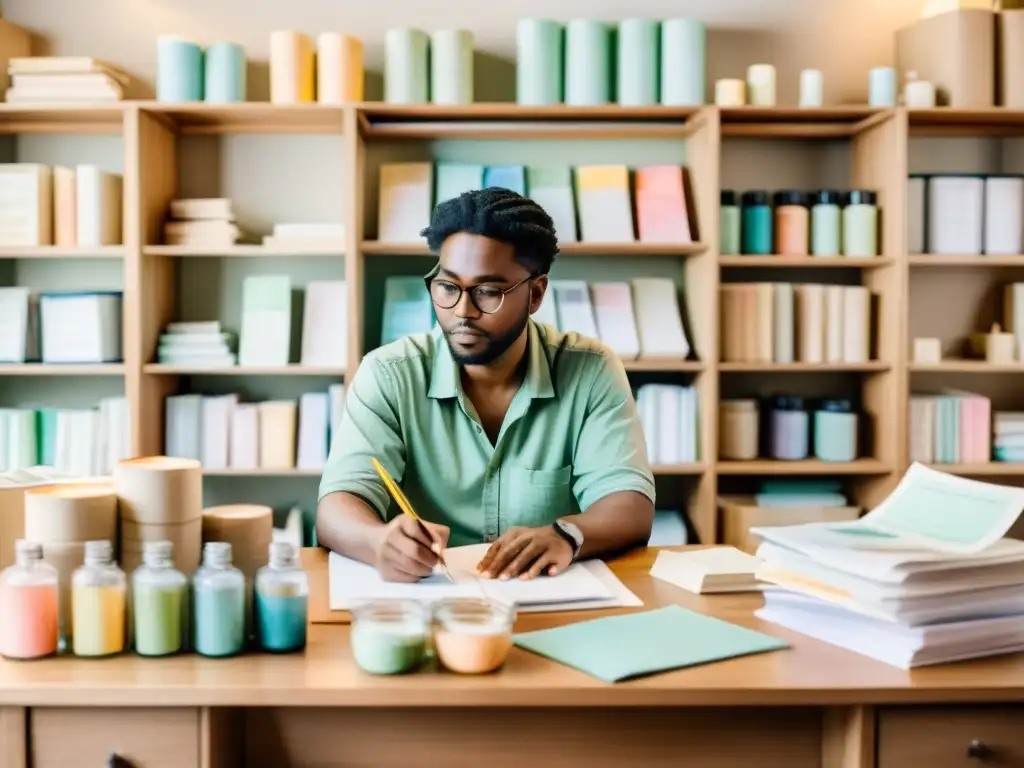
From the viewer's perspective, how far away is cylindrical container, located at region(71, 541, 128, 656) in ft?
4.09

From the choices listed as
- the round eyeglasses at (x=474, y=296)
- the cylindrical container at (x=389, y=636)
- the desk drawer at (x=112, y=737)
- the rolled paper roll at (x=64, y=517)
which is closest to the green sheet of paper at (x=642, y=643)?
the cylindrical container at (x=389, y=636)

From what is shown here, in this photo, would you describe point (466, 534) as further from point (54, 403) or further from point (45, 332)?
point (54, 403)

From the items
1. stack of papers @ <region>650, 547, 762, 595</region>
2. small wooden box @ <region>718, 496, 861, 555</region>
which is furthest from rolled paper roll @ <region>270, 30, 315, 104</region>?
stack of papers @ <region>650, 547, 762, 595</region>

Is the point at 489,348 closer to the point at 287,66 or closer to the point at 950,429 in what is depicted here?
the point at 287,66

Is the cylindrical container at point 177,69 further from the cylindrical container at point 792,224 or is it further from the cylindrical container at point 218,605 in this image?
the cylindrical container at point 218,605

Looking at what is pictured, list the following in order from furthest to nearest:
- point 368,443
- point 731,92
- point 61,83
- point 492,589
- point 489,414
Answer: point 731,92 < point 61,83 < point 489,414 < point 368,443 < point 492,589

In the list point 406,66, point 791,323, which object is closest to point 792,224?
point 791,323

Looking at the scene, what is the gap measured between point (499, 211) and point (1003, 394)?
2549 mm

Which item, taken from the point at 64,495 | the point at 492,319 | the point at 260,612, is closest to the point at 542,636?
the point at 260,612

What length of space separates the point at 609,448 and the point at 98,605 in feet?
3.58

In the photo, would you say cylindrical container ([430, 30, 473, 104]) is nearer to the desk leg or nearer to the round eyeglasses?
the round eyeglasses

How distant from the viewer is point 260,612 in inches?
50.4

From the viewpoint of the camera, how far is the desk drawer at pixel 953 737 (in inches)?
48.6

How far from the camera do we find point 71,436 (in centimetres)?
345
